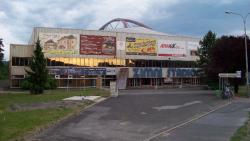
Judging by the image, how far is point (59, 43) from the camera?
78.9 m

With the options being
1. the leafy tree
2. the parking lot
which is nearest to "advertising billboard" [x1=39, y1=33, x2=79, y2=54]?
the leafy tree

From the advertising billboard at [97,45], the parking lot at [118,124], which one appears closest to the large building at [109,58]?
the advertising billboard at [97,45]

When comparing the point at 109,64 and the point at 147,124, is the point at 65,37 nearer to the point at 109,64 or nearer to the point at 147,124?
the point at 109,64

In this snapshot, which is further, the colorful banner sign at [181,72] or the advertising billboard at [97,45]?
the colorful banner sign at [181,72]

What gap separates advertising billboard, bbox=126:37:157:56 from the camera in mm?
85812

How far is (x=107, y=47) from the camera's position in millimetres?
83375

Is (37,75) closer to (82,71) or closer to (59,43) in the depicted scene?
(59,43)

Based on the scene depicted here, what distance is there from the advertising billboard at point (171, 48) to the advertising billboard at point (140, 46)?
1.55 meters

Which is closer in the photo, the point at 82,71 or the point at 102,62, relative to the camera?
the point at 82,71

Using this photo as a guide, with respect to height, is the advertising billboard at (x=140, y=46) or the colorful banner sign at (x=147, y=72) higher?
the advertising billboard at (x=140, y=46)

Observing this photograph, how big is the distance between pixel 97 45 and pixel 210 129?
63.4 m

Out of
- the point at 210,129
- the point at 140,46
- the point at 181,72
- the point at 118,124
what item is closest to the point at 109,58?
the point at 140,46

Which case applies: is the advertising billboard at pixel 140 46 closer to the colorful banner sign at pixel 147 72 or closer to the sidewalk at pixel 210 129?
the colorful banner sign at pixel 147 72

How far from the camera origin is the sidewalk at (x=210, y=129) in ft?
56.2
